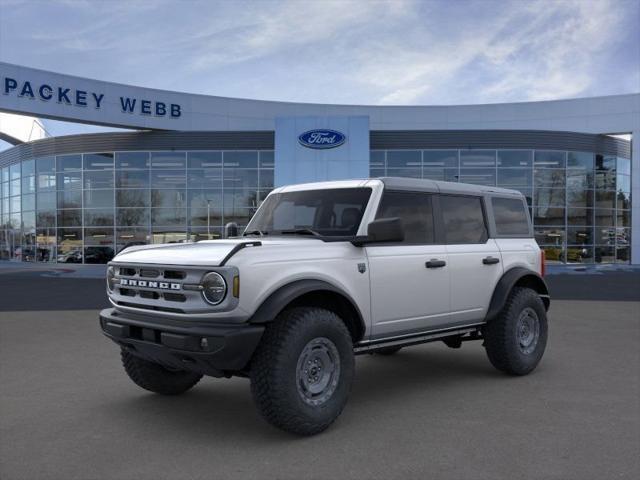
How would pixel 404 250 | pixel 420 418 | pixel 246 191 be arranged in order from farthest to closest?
pixel 246 191 → pixel 404 250 → pixel 420 418

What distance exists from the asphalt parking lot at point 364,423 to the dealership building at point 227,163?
19.0 meters

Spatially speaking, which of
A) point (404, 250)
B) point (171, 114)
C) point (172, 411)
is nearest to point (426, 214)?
point (404, 250)

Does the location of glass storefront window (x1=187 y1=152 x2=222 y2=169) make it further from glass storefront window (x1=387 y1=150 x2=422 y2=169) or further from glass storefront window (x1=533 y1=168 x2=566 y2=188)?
glass storefront window (x1=533 y1=168 x2=566 y2=188)

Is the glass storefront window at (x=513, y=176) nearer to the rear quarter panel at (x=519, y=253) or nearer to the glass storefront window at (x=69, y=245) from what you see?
the glass storefront window at (x=69, y=245)

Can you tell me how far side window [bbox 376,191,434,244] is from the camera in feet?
17.0

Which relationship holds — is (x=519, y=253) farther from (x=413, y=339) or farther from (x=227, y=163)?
(x=227, y=163)

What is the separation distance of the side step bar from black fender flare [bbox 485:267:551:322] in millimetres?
214

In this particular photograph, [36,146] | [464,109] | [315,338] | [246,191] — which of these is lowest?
[315,338]

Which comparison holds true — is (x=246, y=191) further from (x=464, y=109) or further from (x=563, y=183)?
(x=563, y=183)

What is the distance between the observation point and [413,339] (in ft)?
17.0

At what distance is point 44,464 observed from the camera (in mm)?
3727

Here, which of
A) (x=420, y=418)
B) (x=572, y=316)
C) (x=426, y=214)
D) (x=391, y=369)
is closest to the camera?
(x=420, y=418)

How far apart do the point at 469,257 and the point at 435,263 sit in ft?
1.92

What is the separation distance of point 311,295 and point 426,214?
166 centimetres
